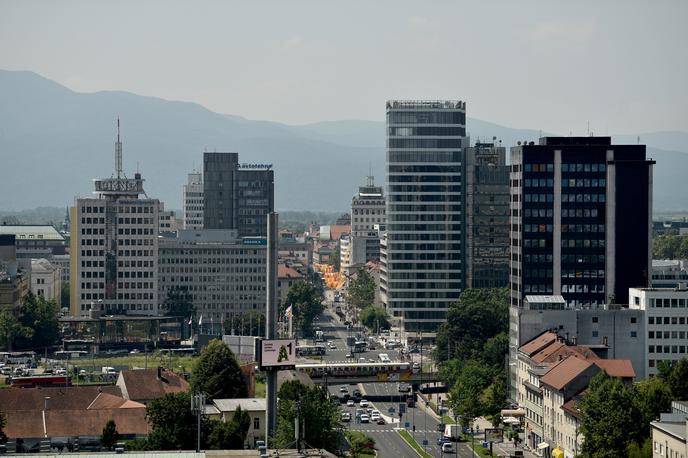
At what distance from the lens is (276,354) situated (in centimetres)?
12506

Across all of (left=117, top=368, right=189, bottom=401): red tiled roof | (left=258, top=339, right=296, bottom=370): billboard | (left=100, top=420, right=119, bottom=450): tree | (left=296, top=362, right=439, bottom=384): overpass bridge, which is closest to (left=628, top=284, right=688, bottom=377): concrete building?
(left=296, top=362, right=439, bottom=384): overpass bridge

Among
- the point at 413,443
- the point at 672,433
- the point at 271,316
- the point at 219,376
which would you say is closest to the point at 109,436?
the point at 271,316

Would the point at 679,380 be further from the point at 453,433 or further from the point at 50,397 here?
the point at 50,397

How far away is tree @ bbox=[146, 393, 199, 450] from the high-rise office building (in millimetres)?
65563

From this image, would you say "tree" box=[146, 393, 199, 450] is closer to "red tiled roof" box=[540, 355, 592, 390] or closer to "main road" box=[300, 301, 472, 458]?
"main road" box=[300, 301, 472, 458]

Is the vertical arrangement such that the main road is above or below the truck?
below

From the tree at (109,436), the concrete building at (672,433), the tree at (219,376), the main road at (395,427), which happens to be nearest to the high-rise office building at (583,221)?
the main road at (395,427)

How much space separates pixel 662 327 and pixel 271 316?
50.1 meters

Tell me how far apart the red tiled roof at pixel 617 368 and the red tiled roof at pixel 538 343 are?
1446cm

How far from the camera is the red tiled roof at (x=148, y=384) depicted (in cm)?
15188

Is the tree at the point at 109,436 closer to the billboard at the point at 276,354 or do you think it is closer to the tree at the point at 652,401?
the billboard at the point at 276,354

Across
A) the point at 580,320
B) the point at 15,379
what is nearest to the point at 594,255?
the point at 580,320

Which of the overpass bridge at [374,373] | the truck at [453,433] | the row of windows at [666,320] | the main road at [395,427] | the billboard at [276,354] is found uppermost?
the row of windows at [666,320]

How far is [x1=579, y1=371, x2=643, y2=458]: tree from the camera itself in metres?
119
